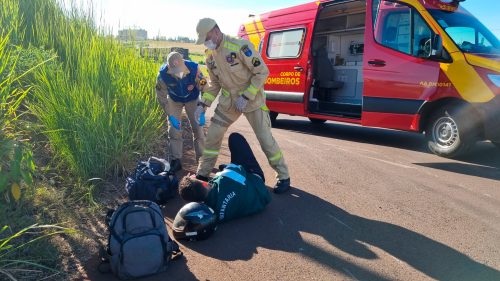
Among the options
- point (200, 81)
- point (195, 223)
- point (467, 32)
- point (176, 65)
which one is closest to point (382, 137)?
point (467, 32)

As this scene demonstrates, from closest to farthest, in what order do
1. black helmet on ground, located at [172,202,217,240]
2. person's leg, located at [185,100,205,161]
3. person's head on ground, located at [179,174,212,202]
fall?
black helmet on ground, located at [172,202,217,240], person's head on ground, located at [179,174,212,202], person's leg, located at [185,100,205,161]

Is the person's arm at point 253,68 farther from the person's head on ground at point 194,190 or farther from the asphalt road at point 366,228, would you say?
the asphalt road at point 366,228

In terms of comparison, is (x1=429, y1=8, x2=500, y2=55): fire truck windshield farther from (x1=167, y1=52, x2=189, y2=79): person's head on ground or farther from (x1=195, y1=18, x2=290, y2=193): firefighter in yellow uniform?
(x1=167, y1=52, x2=189, y2=79): person's head on ground

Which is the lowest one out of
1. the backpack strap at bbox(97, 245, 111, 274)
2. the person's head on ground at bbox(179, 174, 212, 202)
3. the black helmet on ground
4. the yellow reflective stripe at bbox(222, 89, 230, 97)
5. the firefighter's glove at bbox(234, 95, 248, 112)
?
the backpack strap at bbox(97, 245, 111, 274)

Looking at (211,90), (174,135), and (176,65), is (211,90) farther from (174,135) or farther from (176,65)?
(174,135)

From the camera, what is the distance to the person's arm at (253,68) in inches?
158

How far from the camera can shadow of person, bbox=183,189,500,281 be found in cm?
275

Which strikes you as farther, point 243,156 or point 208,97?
point 208,97

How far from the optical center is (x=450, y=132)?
5.59 metres

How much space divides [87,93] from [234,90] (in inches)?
63.2

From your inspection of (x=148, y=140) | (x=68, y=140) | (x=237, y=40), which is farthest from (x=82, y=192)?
(x=237, y=40)

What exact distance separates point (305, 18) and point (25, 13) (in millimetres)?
5030

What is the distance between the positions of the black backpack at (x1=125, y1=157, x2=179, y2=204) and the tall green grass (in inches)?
18.2

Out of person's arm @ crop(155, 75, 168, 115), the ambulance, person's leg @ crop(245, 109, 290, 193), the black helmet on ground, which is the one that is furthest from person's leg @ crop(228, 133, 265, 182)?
the ambulance
